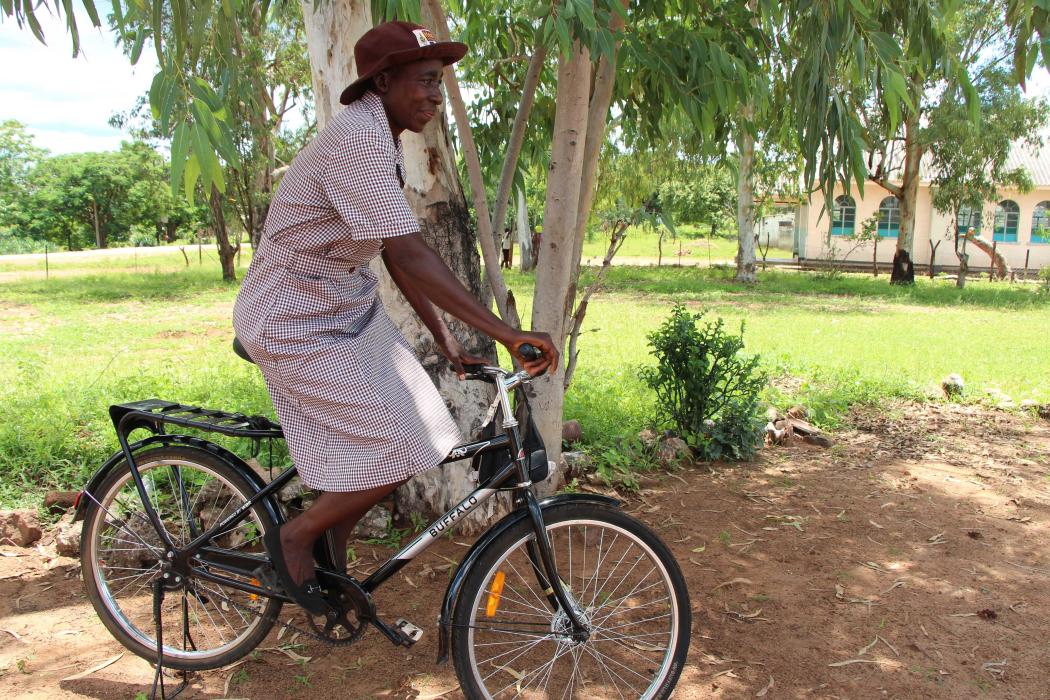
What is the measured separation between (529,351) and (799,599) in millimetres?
1993

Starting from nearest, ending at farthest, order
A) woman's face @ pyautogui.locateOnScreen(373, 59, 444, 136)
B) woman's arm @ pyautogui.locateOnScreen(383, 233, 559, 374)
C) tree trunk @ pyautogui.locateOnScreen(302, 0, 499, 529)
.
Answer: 1. woman's arm @ pyautogui.locateOnScreen(383, 233, 559, 374)
2. woman's face @ pyautogui.locateOnScreen(373, 59, 444, 136)
3. tree trunk @ pyautogui.locateOnScreen(302, 0, 499, 529)

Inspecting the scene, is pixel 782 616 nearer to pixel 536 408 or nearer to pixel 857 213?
pixel 536 408

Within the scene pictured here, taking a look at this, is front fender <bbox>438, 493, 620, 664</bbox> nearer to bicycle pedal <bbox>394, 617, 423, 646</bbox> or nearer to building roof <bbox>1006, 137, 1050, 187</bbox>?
bicycle pedal <bbox>394, 617, 423, 646</bbox>

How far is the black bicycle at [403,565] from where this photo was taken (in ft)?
8.25

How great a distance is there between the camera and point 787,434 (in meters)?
5.75

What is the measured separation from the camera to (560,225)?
405cm

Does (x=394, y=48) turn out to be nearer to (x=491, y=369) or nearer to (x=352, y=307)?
(x=352, y=307)

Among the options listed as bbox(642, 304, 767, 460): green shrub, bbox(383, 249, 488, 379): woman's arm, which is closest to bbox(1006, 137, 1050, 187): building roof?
bbox(642, 304, 767, 460): green shrub

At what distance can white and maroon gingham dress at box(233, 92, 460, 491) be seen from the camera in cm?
225

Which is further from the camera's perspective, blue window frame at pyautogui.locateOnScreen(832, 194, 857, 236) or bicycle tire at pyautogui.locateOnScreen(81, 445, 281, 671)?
blue window frame at pyautogui.locateOnScreen(832, 194, 857, 236)

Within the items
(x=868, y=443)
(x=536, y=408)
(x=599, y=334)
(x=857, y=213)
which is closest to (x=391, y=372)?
(x=536, y=408)

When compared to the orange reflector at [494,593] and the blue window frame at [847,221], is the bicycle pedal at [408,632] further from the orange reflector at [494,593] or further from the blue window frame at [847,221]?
the blue window frame at [847,221]

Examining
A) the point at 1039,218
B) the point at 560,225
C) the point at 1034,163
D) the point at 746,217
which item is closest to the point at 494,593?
the point at 560,225

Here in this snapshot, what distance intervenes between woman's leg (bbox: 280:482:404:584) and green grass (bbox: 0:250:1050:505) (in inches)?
81.5
